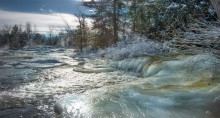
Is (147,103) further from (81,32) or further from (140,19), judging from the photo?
(81,32)

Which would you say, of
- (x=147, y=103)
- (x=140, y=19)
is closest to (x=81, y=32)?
(x=140, y=19)

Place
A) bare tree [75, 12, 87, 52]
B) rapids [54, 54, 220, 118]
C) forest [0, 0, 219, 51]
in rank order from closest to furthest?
rapids [54, 54, 220, 118]
forest [0, 0, 219, 51]
bare tree [75, 12, 87, 52]

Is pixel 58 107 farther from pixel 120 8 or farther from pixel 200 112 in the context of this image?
pixel 120 8

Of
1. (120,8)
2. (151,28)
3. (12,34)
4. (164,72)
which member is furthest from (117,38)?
(12,34)

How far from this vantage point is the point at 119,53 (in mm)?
14664

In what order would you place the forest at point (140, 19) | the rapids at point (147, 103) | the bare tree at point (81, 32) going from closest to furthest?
the rapids at point (147, 103) → the forest at point (140, 19) → the bare tree at point (81, 32)

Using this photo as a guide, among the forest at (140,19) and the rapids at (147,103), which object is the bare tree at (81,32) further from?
the rapids at (147,103)

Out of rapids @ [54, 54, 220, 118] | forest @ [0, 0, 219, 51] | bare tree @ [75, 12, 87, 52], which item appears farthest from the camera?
bare tree @ [75, 12, 87, 52]

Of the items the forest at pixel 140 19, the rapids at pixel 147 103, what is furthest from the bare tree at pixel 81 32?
the rapids at pixel 147 103

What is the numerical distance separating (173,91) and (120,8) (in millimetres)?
23558

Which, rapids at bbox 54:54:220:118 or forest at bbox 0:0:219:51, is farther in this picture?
forest at bbox 0:0:219:51

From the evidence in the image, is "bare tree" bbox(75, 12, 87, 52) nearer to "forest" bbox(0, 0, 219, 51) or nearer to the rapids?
"forest" bbox(0, 0, 219, 51)

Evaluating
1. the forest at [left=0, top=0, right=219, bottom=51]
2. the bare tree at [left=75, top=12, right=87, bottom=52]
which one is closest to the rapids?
the forest at [left=0, top=0, right=219, bottom=51]

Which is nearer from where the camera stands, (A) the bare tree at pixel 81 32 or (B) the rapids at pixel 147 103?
(B) the rapids at pixel 147 103
